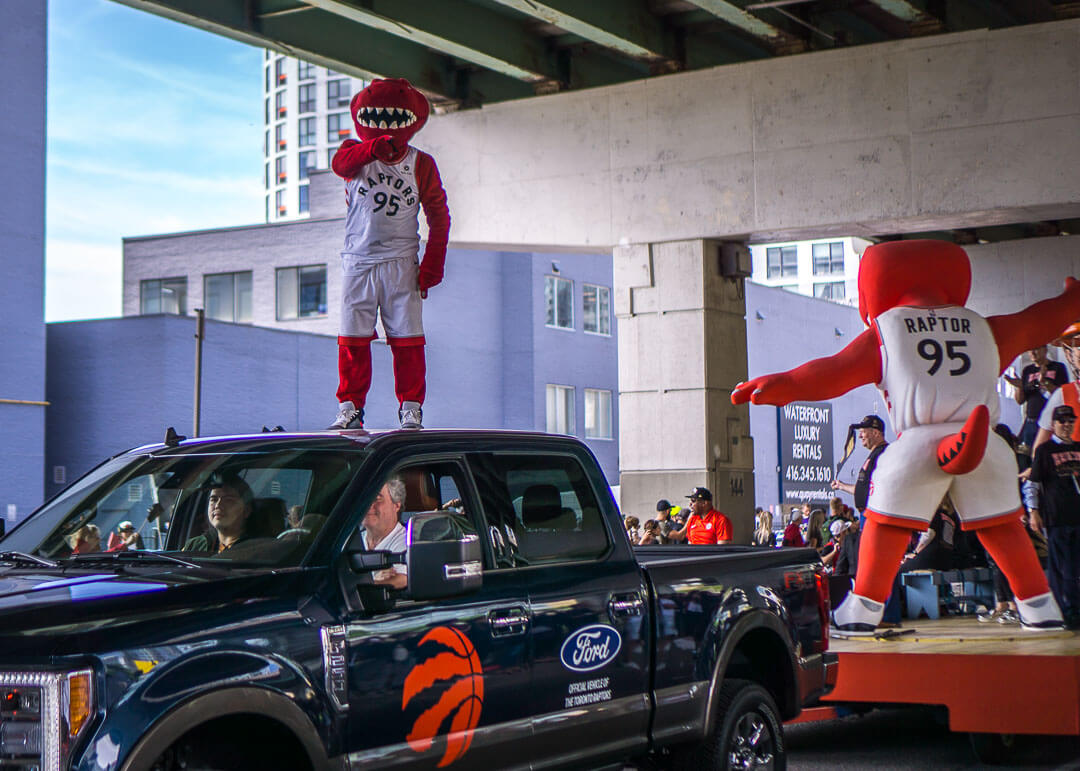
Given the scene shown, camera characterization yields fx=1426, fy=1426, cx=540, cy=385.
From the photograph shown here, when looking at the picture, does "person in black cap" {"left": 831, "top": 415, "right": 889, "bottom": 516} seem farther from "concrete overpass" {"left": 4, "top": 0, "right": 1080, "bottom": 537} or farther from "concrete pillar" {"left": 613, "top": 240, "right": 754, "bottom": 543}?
"concrete pillar" {"left": 613, "top": 240, "right": 754, "bottom": 543}

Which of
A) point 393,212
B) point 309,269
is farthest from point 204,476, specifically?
point 309,269

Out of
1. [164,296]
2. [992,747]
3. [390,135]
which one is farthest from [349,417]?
[164,296]

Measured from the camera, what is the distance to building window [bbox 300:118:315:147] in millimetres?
111812

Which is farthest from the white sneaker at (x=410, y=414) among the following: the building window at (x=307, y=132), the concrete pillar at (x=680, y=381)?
the building window at (x=307, y=132)

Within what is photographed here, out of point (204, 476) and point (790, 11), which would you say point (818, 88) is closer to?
point (790, 11)

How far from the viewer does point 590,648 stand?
18.3ft

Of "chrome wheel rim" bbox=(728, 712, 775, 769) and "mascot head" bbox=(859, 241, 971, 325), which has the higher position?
"mascot head" bbox=(859, 241, 971, 325)

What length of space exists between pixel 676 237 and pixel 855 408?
28.8 metres

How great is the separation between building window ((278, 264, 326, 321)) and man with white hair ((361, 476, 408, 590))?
34907 millimetres

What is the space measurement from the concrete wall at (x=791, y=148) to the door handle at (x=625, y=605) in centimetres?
990

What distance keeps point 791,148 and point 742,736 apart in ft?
32.9

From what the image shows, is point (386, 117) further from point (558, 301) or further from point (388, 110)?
point (558, 301)

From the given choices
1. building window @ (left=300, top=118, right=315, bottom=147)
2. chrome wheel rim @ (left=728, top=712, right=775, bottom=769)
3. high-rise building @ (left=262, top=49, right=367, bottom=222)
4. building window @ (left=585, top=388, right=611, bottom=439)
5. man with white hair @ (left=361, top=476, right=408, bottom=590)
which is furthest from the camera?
building window @ (left=300, top=118, right=315, bottom=147)

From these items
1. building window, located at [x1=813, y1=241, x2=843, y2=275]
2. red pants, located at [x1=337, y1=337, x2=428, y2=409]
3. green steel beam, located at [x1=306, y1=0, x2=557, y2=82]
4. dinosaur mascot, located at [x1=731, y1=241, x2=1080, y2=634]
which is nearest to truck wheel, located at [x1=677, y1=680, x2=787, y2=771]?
dinosaur mascot, located at [x1=731, y1=241, x2=1080, y2=634]
